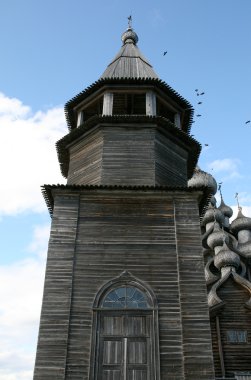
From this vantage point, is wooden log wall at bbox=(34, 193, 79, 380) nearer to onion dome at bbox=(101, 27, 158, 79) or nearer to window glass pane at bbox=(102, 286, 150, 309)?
window glass pane at bbox=(102, 286, 150, 309)

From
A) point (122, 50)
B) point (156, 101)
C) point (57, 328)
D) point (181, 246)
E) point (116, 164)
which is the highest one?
A: point (122, 50)

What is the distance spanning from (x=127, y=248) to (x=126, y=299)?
4.68 feet

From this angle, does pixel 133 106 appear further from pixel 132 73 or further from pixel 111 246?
pixel 111 246

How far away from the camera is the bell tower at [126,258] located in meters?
10.5

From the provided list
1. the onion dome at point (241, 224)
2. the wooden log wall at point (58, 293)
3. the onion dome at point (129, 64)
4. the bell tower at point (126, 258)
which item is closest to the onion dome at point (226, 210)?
the onion dome at point (241, 224)

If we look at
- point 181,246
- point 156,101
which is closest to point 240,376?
point 181,246

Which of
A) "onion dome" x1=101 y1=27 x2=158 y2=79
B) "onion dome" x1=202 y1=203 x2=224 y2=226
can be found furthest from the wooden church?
"onion dome" x1=202 y1=203 x2=224 y2=226

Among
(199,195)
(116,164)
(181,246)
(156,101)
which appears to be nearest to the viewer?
(181,246)

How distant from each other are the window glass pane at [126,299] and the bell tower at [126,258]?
26 millimetres

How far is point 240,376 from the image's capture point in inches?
695

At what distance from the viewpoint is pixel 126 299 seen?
11.6 m

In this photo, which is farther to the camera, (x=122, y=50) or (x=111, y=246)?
(x=122, y=50)

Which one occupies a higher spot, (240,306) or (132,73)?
(132,73)

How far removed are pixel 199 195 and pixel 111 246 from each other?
3053 mm
